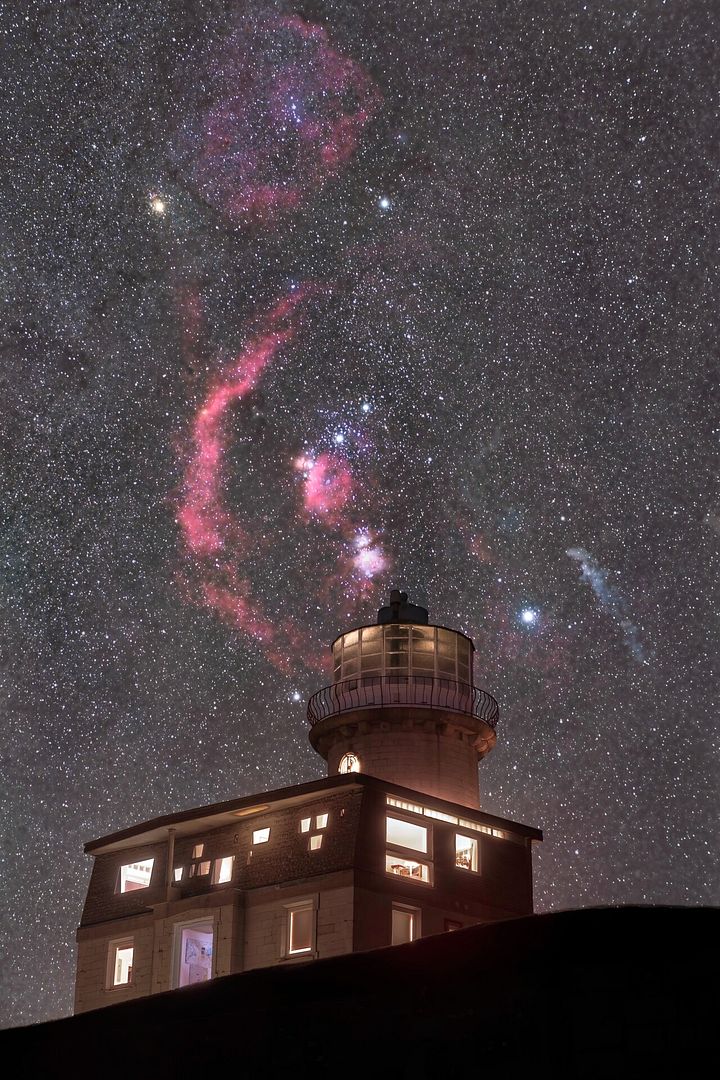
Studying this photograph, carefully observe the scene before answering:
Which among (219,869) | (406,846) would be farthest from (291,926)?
(406,846)

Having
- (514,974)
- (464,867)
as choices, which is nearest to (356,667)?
(464,867)

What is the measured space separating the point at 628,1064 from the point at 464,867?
83.5 feet

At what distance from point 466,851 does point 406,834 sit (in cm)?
242

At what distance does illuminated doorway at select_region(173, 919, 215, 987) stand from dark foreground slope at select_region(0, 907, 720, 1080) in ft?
70.8

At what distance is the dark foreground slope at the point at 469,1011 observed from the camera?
6.00 metres

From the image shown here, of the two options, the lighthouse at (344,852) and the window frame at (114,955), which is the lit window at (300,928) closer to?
the lighthouse at (344,852)

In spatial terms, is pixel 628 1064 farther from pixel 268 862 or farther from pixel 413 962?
pixel 268 862

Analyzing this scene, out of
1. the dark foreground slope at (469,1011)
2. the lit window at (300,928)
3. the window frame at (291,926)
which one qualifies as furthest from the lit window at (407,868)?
the dark foreground slope at (469,1011)

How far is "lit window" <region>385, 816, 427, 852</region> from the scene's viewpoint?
29188 millimetres

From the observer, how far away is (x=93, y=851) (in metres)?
33.4

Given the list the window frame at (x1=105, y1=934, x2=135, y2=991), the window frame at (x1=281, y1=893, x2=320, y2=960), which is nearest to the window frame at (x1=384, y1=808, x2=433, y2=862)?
the window frame at (x1=281, y1=893, x2=320, y2=960)

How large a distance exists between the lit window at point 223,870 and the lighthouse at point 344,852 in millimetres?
46

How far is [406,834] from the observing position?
29594 mm

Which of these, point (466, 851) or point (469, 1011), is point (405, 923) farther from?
point (469, 1011)
